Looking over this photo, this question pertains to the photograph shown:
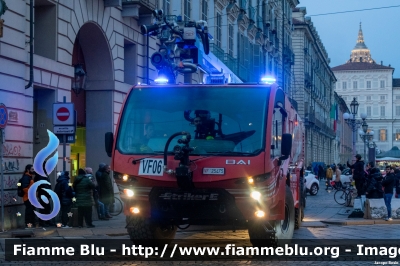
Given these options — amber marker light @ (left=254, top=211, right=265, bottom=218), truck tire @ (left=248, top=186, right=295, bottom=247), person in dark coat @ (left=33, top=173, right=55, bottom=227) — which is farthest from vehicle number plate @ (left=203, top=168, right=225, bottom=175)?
person in dark coat @ (left=33, top=173, right=55, bottom=227)

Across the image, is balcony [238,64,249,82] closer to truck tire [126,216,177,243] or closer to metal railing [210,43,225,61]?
metal railing [210,43,225,61]

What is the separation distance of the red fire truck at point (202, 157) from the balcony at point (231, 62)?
22.5 metres

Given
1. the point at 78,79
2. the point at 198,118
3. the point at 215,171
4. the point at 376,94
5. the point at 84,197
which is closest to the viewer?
the point at 215,171

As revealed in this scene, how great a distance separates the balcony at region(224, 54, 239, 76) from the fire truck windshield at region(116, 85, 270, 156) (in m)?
22.5

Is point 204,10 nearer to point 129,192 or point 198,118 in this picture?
point 198,118

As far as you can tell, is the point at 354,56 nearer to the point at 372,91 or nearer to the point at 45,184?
the point at 372,91

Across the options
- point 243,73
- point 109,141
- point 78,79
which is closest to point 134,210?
point 109,141

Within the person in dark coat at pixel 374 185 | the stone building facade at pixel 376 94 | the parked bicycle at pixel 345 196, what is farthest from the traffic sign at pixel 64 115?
the stone building facade at pixel 376 94

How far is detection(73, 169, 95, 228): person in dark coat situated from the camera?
17597 mm

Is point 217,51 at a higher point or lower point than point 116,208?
higher

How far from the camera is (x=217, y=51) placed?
1305 inches

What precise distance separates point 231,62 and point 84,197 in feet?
64.2

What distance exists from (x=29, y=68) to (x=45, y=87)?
3.69ft

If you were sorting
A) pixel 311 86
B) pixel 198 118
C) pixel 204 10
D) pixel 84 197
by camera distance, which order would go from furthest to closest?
pixel 311 86 → pixel 204 10 → pixel 84 197 → pixel 198 118
